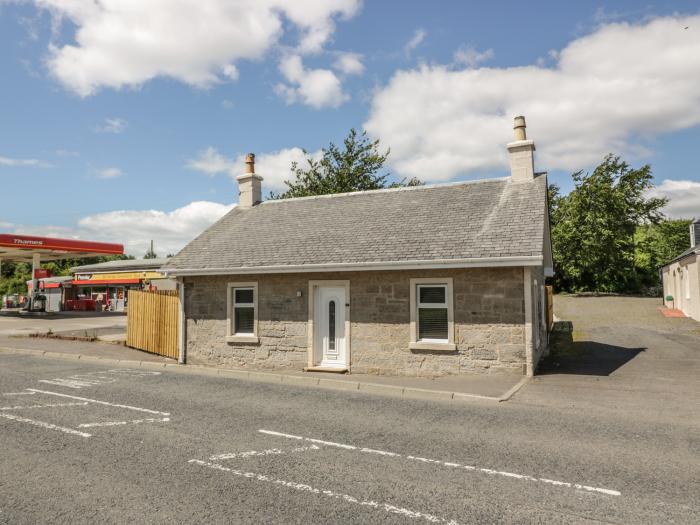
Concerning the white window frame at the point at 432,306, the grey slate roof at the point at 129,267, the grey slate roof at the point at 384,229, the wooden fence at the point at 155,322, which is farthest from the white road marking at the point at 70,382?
the grey slate roof at the point at 129,267

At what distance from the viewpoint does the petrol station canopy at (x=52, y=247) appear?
99.5ft

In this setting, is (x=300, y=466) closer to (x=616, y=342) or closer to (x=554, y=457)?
(x=554, y=457)

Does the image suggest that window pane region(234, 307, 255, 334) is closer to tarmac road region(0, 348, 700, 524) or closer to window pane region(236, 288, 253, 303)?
window pane region(236, 288, 253, 303)

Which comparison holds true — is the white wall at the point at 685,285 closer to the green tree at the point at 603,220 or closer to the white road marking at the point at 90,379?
the green tree at the point at 603,220

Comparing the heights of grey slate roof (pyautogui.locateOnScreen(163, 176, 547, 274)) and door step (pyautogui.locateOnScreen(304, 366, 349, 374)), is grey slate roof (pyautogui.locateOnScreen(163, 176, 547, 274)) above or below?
above

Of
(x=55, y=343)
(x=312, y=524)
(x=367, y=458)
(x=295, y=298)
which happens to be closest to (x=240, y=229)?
(x=295, y=298)

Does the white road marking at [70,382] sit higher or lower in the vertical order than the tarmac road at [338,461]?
lower

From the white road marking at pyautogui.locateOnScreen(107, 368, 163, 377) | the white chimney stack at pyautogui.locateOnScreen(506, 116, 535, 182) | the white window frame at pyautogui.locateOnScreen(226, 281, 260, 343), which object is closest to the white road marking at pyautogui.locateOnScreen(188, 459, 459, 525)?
the white road marking at pyautogui.locateOnScreen(107, 368, 163, 377)

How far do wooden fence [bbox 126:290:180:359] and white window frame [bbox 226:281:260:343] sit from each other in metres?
2.34

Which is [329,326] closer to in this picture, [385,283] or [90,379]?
[385,283]

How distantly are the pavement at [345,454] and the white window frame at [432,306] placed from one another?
2.18m

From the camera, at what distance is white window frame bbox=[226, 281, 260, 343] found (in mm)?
14195

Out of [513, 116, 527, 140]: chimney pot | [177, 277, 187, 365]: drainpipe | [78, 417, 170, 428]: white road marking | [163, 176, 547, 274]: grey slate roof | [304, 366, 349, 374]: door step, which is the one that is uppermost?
[513, 116, 527, 140]: chimney pot

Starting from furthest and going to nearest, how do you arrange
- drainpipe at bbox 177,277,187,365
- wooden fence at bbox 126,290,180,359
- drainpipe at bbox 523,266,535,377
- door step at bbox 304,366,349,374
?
wooden fence at bbox 126,290,180,359 < drainpipe at bbox 177,277,187,365 < door step at bbox 304,366,349,374 < drainpipe at bbox 523,266,535,377
